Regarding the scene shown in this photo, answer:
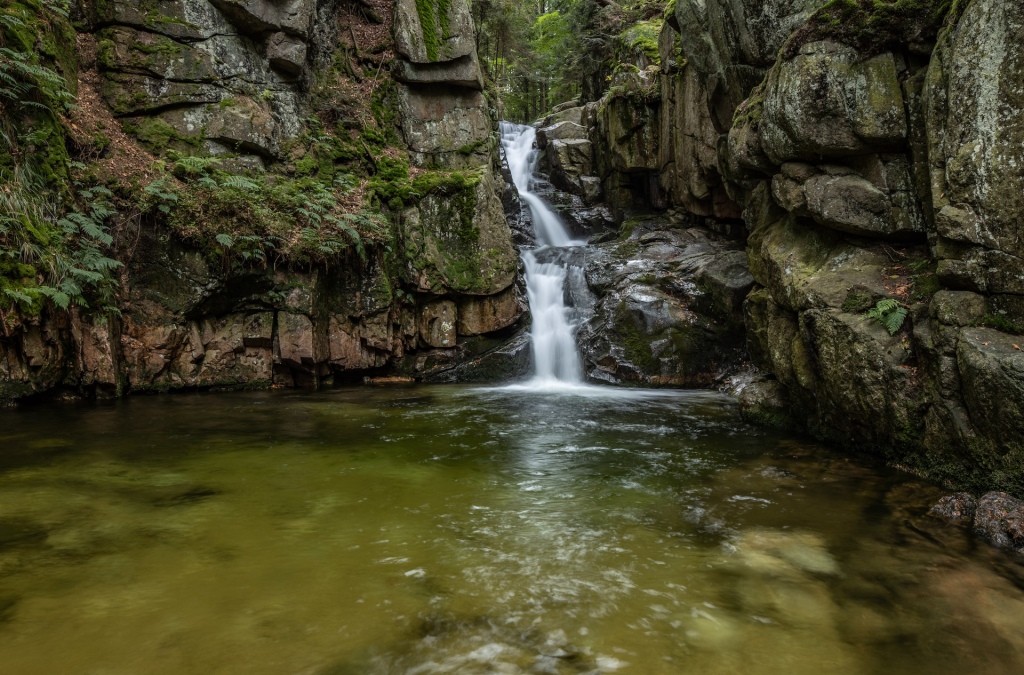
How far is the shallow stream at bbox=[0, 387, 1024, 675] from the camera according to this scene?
2953 mm

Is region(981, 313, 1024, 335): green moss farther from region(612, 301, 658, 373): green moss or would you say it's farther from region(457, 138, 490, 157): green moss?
region(457, 138, 490, 157): green moss

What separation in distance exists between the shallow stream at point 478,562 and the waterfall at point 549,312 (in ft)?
17.2

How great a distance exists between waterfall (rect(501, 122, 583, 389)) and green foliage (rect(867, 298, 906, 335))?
6.48 meters

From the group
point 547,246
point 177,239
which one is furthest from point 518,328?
point 177,239

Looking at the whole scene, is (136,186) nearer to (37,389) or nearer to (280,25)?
(37,389)

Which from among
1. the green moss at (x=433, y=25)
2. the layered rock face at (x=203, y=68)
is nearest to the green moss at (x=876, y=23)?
the green moss at (x=433, y=25)

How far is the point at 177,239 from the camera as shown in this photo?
10.1 metres

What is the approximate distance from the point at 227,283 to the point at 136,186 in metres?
2.19

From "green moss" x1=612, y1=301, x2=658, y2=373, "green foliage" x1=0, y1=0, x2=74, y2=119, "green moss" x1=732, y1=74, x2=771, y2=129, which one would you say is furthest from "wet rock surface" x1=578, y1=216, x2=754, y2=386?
"green foliage" x1=0, y1=0, x2=74, y2=119

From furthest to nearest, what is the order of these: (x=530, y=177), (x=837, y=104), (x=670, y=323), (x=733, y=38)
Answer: (x=530, y=177), (x=670, y=323), (x=733, y=38), (x=837, y=104)

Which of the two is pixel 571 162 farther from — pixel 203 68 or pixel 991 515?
pixel 991 515

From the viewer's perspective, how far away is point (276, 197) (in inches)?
434

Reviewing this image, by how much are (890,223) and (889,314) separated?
1.38 m

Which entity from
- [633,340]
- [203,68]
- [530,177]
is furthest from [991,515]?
[530,177]
